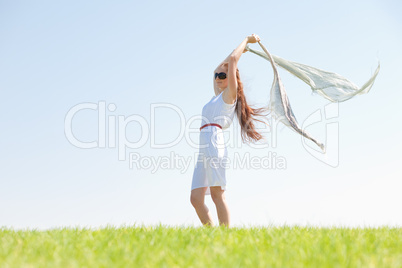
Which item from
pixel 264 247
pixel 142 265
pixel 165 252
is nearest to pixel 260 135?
pixel 264 247

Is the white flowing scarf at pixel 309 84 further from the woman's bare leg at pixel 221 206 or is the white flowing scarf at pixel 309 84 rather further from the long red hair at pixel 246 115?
the woman's bare leg at pixel 221 206

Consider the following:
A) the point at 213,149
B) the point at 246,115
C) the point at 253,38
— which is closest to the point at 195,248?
the point at 213,149

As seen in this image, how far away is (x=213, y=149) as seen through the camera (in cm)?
538

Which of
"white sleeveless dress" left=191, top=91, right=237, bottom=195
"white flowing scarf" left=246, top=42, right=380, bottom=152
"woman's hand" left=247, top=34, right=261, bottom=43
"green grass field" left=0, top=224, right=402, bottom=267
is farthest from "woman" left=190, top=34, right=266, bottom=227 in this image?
"white flowing scarf" left=246, top=42, right=380, bottom=152

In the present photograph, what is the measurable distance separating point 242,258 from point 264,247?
0.53 meters

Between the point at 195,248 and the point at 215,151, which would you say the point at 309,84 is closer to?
the point at 215,151

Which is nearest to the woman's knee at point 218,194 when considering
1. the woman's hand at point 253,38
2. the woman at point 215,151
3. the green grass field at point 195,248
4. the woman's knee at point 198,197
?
the woman at point 215,151

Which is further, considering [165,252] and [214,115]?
[214,115]

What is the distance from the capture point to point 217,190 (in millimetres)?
5363

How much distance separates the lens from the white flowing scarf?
6270mm

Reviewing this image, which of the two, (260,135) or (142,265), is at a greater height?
(260,135)

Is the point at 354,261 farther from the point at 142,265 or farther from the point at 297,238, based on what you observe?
the point at 142,265

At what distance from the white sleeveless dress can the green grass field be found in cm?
82

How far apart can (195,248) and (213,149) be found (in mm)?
1953
